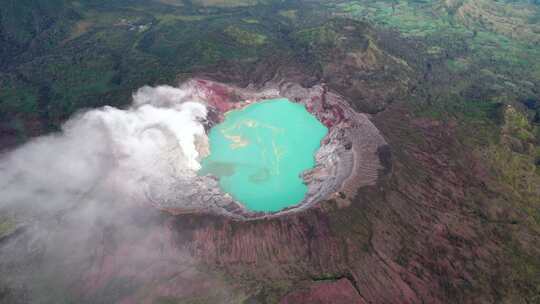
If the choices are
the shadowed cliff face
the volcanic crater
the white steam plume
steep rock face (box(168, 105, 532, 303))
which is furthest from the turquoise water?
the shadowed cliff face

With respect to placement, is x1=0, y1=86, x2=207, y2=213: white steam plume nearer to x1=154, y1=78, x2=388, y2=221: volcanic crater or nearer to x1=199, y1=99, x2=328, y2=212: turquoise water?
x1=154, y1=78, x2=388, y2=221: volcanic crater

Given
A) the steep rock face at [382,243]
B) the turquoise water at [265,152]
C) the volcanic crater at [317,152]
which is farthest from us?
the turquoise water at [265,152]

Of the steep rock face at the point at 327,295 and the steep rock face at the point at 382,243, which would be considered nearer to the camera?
the steep rock face at the point at 327,295

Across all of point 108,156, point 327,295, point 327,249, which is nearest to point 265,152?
point 327,249

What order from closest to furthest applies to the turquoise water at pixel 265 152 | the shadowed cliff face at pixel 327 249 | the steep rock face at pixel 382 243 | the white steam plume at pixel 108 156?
the shadowed cliff face at pixel 327 249, the steep rock face at pixel 382 243, the white steam plume at pixel 108 156, the turquoise water at pixel 265 152

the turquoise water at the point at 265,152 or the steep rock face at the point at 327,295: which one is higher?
the turquoise water at the point at 265,152

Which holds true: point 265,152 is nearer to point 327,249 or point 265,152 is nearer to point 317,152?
point 317,152

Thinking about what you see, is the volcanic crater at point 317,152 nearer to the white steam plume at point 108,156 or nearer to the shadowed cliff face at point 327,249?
the shadowed cliff face at point 327,249

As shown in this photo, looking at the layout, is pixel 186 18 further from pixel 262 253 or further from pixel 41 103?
pixel 262 253

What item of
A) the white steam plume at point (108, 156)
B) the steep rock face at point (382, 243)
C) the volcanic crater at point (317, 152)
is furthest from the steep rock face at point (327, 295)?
the white steam plume at point (108, 156)
